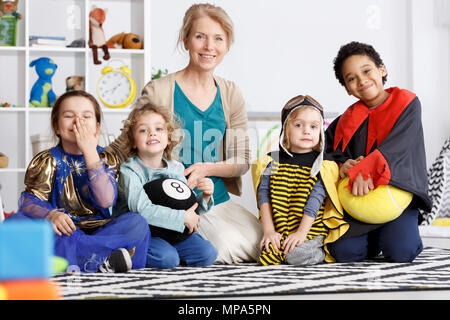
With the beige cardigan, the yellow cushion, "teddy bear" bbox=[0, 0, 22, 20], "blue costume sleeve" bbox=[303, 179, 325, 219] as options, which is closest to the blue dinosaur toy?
"teddy bear" bbox=[0, 0, 22, 20]

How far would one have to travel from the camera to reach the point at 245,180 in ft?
10.5

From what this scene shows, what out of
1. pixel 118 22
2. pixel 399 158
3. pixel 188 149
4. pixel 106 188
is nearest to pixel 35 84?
pixel 118 22

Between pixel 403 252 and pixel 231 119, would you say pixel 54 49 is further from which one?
pixel 403 252

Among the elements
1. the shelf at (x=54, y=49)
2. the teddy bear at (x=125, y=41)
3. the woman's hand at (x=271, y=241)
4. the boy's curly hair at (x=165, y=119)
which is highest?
the teddy bear at (x=125, y=41)

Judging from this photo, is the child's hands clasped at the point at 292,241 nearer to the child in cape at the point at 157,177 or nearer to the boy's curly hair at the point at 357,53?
the child in cape at the point at 157,177

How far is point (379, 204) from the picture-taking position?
5.49ft

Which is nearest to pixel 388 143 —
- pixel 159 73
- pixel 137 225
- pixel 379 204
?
pixel 379 204

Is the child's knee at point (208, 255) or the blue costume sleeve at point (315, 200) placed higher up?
the blue costume sleeve at point (315, 200)

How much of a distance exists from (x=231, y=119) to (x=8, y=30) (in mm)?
1830

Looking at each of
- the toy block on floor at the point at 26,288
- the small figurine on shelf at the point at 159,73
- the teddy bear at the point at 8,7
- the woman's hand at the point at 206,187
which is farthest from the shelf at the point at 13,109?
the toy block on floor at the point at 26,288

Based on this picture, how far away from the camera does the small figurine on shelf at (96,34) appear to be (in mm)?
3246

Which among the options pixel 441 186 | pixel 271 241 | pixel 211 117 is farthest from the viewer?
pixel 441 186

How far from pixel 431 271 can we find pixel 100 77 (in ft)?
7.38
